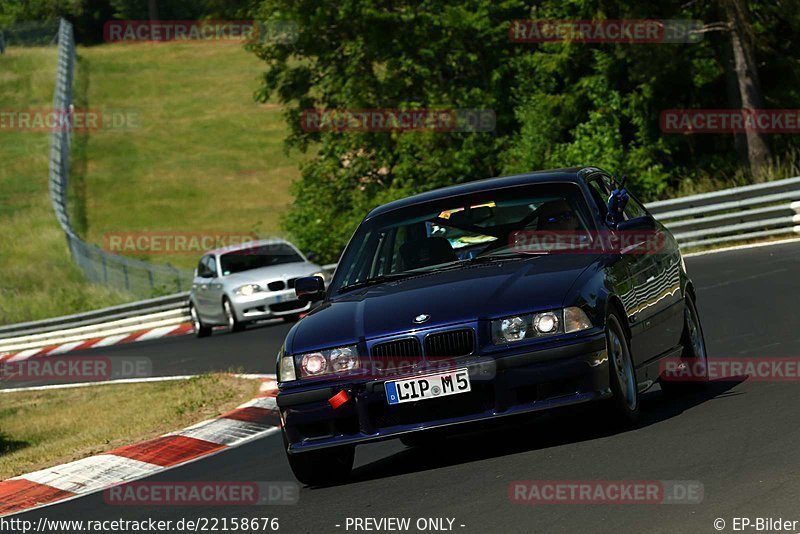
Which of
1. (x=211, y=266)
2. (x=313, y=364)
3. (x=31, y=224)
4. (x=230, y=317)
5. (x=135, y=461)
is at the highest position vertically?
(x=313, y=364)

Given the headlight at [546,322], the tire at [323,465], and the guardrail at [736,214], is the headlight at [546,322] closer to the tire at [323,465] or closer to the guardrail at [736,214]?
the tire at [323,465]

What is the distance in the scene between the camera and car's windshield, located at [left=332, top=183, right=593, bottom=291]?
904 cm

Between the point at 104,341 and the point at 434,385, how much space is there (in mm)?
21638

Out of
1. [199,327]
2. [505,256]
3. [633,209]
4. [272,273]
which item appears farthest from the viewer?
[199,327]

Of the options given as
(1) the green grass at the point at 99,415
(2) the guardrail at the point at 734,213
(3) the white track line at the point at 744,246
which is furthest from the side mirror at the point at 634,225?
(2) the guardrail at the point at 734,213

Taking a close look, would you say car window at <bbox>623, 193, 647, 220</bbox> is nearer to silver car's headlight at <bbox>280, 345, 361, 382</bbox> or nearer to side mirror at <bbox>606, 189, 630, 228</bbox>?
side mirror at <bbox>606, 189, 630, 228</bbox>

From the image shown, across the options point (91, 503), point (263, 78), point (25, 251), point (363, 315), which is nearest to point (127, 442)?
point (91, 503)

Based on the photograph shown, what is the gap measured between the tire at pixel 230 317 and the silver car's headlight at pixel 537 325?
1712cm

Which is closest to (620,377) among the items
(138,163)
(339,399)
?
(339,399)

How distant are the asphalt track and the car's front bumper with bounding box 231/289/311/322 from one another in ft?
43.1

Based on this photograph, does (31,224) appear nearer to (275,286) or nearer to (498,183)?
(275,286)

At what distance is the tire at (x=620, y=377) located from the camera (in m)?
8.03

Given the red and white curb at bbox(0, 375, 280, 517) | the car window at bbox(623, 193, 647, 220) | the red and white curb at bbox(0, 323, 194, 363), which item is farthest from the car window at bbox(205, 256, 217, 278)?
the car window at bbox(623, 193, 647, 220)

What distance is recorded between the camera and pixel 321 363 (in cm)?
810
